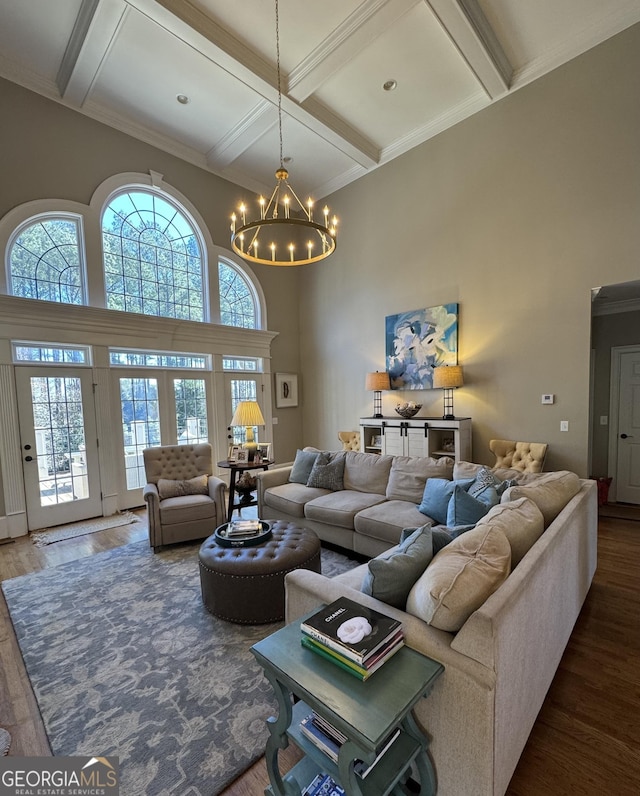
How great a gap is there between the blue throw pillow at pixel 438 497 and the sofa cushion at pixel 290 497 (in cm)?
119

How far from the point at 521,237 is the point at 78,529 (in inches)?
254

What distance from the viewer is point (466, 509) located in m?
2.20

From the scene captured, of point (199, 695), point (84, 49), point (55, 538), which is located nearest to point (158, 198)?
point (84, 49)

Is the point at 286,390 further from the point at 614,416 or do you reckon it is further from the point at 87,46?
the point at 614,416

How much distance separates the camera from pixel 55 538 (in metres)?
4.04

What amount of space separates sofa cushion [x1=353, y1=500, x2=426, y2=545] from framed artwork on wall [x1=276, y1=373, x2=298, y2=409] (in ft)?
12.9

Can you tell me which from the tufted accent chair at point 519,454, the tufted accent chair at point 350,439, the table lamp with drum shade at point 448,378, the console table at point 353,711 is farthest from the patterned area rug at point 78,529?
the tufted accent chair at point 519,454

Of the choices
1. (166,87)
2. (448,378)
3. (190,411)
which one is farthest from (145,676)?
(166,87)

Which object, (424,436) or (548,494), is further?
(424,436)

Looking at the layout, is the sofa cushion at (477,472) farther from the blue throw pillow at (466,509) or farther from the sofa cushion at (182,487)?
the sofa cushion at (182,487)

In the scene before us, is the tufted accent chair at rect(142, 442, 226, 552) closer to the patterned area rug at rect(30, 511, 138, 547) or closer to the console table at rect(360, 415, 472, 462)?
the patterned area rug at rect(30, 511, 138, 547)

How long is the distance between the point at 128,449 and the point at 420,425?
408cm

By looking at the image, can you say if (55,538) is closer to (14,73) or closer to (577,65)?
(14,73)

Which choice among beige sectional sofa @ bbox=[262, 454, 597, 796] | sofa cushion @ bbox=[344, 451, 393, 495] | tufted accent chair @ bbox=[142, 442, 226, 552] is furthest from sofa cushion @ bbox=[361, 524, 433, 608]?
tufted accent chair @ bbox=[142, 442, 226, 552]
